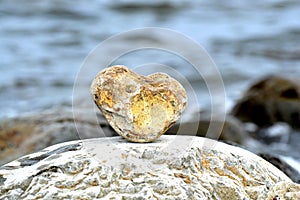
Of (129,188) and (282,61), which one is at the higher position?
(129,188)

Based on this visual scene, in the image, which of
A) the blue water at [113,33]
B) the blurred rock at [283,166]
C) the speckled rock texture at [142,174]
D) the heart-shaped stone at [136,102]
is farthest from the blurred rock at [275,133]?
the heart-shaped stone at [136,102]

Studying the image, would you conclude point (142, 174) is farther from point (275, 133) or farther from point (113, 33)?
point (113, 33)

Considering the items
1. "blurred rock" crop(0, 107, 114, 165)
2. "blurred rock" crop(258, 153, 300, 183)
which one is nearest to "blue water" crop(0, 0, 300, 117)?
"blurred rock" crop(0, 107, 114, 165)

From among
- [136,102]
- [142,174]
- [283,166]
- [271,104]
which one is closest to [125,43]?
[271,104]

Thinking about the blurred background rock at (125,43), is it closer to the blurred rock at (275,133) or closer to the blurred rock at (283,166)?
the blurred rock at (275,133)

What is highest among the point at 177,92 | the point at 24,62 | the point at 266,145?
the point at 177,92

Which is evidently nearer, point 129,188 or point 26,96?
point 129,188

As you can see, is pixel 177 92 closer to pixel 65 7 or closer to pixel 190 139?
pixel 190 139

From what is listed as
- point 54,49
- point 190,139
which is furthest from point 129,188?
point 54,49
